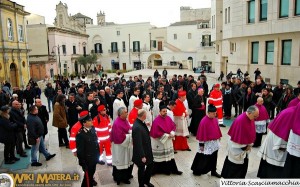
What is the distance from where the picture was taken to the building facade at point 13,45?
1017 inches

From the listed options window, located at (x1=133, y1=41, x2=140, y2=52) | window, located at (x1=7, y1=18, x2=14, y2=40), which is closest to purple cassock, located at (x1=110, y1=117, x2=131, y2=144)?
window, located at (x1=7, y1=18, x2=14, y2=40)

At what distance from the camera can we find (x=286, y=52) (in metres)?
20.5

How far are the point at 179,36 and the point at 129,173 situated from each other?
163 ft

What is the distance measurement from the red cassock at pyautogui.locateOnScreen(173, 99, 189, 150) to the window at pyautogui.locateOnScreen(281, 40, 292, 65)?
15094mm

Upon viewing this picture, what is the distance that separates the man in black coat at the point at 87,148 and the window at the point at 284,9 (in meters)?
19.0

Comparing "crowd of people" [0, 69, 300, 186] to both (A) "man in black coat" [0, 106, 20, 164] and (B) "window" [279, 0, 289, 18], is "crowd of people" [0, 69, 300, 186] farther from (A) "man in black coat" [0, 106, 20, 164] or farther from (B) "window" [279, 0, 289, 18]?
(B) "window" [279, 0, 289, 18]

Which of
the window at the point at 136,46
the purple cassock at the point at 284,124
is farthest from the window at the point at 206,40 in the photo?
the purple cassock at the point at 284,124

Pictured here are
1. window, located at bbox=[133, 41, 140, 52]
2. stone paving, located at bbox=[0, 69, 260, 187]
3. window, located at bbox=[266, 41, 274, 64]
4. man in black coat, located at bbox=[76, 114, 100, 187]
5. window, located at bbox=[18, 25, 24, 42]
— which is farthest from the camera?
window, located at bbox=[133, 41, 140, 52]

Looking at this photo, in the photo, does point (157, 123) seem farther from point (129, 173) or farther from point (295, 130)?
point (295, 130)

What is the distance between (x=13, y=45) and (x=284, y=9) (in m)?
25.5

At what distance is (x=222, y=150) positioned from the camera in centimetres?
859

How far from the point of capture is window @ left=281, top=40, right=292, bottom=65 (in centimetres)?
2016

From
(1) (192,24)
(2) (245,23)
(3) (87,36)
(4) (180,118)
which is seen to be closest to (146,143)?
(4) (180,118)

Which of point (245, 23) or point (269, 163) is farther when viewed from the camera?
point (245, 23)
